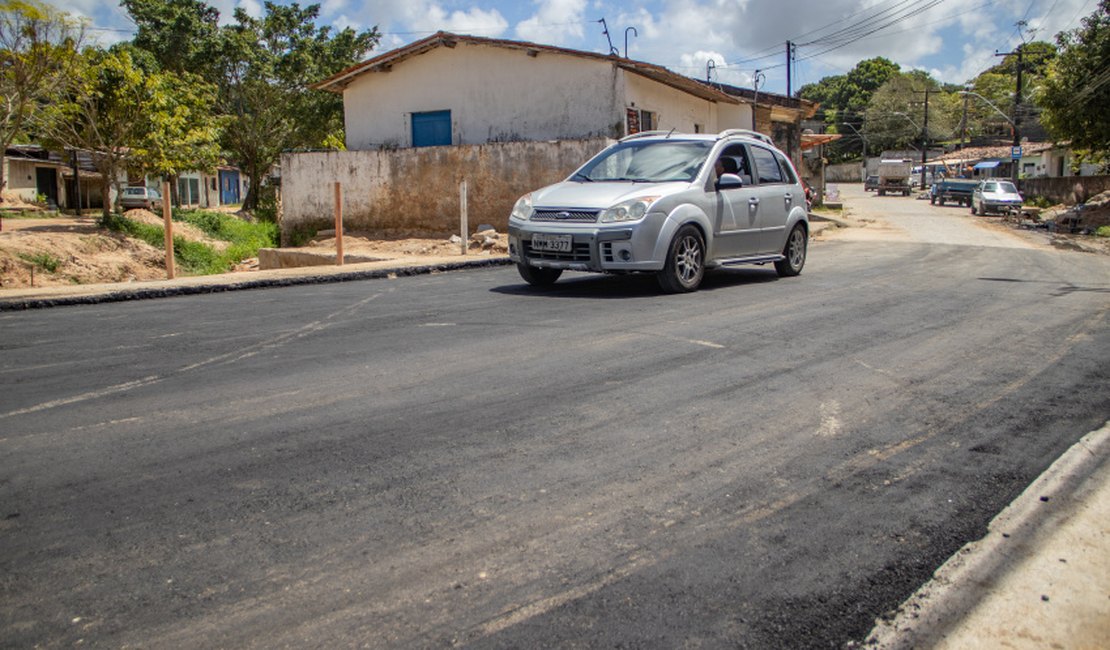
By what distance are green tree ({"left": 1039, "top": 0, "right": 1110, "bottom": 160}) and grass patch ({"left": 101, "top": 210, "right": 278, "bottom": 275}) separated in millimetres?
27533

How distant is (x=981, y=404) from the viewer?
4852 millimetres

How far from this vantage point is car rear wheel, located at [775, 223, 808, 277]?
11.1 m

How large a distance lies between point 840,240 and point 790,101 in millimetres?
18707

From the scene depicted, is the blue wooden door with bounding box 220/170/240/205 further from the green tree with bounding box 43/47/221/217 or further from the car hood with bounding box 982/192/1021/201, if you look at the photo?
the car hood with bounding box 982/192/1021/201

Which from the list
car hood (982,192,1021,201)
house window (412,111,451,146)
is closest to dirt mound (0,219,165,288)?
house window (412,111,451,146)

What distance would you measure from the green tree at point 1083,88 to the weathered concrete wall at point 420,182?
19.1 metres

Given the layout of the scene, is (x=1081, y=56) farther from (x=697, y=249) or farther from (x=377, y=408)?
(x=377, y=408)

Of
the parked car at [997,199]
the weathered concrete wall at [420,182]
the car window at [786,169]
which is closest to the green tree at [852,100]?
the parked car at [997,199]

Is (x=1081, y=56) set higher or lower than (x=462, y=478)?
higher

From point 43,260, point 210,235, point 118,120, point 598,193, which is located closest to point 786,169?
point 598,193

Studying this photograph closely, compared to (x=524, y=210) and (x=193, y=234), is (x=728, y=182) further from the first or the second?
(x=193, y=234)

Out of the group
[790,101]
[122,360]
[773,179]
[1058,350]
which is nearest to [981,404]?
[1058,350]

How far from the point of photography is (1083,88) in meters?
28.1

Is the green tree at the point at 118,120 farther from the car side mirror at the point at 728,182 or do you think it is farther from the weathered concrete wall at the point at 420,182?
the car side mirror at the point at 728,182
